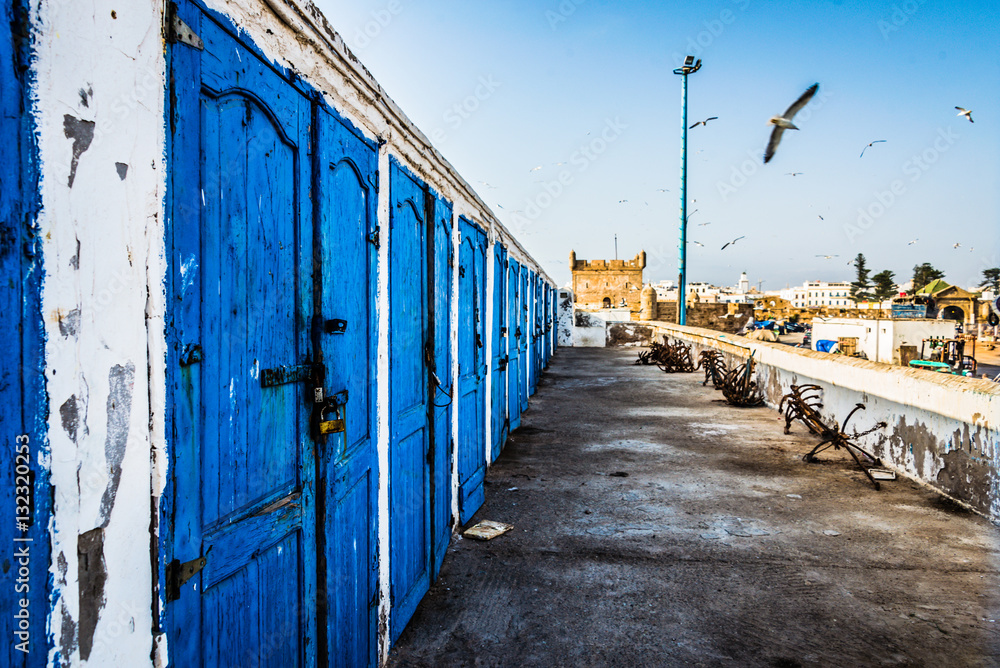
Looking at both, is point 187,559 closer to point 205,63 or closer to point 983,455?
point 205,63

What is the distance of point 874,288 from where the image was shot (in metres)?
82.4

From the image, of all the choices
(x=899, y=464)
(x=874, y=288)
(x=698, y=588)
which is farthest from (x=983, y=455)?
(x=874, y=288)

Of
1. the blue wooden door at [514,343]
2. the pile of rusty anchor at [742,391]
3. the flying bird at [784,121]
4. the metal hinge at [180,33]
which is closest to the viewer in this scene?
the metal hinge at [180,33]

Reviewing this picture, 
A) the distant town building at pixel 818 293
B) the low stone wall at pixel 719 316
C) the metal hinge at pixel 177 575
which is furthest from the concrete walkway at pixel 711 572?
the distant town building at pixel 818 293

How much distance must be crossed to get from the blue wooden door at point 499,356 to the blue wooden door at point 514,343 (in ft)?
1.38

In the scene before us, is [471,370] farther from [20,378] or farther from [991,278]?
[991,278]

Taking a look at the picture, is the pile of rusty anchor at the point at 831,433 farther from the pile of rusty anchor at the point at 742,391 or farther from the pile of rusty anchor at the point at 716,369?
the pile of rusty anchor at the point at 716,369

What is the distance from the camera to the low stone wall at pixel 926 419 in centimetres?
409

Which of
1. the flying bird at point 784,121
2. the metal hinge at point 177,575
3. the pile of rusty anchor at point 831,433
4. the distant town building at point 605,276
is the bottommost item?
the pile of rusty anchor at point 831,433

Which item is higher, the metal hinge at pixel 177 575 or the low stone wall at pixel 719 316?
the low stone wall at pixel 719 316

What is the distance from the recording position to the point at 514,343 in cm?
797

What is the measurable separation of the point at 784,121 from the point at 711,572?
508 centimetres

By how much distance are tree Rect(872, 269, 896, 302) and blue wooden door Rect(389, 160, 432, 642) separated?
310 ft

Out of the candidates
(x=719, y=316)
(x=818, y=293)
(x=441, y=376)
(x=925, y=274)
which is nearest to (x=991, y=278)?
(x=925, y=274)
